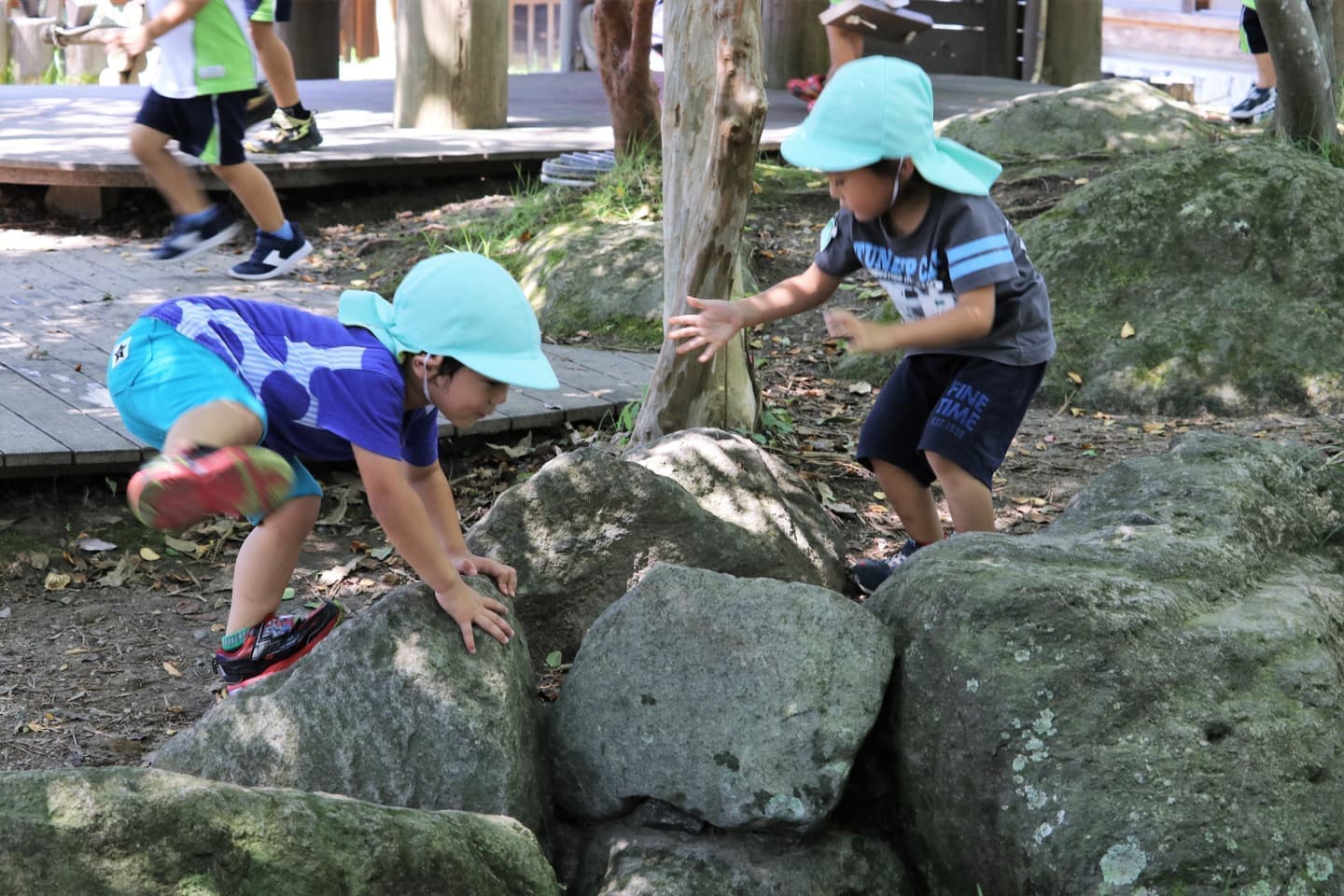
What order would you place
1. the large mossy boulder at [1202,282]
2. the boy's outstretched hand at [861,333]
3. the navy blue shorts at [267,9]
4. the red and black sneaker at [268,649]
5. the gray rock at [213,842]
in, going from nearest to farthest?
the gray rock at [213,842] → the boy's outstretched hand at [861,333] → the red and black sneaker at [268,649] → the large mossy boulder at [1202,282] → the navy blue shorts at [267,9]

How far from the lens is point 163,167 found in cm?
575

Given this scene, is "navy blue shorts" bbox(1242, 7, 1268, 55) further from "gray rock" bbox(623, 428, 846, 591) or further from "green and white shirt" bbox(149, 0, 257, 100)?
"gray rock" bbox(623, 428, 846, 591)

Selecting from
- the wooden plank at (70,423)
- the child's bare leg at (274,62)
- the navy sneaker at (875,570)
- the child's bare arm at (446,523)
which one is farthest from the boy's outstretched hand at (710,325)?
the child's bare leg at (274,62)

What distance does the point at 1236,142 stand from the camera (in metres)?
6.36

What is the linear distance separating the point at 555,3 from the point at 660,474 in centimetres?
1698

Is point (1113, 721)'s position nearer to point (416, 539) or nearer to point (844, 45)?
point (416, 539)

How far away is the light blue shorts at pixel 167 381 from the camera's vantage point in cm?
303

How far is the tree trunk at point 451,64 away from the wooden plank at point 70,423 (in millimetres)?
4221

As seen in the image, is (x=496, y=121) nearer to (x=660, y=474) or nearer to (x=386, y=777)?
(x=660, y=474)

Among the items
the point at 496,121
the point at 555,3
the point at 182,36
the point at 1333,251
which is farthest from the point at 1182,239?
the point at 555,3

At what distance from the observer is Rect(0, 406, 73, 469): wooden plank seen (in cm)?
416

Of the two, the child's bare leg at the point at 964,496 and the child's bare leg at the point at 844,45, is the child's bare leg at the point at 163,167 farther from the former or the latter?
the child's bare leg at the point at 844,45

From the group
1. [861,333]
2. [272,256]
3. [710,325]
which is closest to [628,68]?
[272,256]

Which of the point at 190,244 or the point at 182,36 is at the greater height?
the point at 182,36
